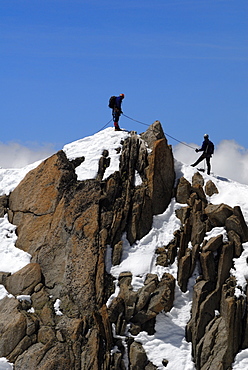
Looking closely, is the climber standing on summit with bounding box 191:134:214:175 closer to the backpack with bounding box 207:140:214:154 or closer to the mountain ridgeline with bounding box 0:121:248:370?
the backpack with bounding box 207:140:214:154

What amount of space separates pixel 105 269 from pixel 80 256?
133 cm

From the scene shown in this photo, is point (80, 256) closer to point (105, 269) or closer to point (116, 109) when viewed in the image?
point (105, 269)

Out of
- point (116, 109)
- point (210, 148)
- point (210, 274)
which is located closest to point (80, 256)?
point (210, 274)

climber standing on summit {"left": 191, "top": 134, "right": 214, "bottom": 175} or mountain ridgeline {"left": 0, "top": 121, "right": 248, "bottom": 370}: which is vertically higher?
climber standing on summit {"left": 191, "top": 134, "right": 214, "bottom": 175}

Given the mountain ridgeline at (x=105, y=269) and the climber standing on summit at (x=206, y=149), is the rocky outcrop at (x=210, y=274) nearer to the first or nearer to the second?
the mountain ridgeline at (x=105, y=269)

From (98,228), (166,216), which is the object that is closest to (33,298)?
(98,228)

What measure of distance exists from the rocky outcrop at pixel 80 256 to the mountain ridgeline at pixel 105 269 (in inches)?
2.0

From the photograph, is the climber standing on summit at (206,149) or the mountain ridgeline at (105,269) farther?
the climber standing on summit at (206,149)

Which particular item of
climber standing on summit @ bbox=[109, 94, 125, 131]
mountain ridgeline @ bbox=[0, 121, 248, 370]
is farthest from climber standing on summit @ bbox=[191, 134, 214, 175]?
climber standing on summit @ bbox=[109, 94, 125, 131]

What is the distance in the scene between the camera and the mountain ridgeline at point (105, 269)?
106ft

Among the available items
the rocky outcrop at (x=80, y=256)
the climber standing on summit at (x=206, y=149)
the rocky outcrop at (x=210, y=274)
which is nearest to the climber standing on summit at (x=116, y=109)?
the rocky outcrop at (x=80, y=256)

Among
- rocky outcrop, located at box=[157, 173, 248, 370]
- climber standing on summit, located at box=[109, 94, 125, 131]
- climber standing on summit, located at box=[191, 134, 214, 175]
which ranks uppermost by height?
climber standing on summit, located at box=[109, 94, 125, 131]

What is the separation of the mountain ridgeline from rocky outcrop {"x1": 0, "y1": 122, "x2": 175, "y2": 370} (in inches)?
2.0

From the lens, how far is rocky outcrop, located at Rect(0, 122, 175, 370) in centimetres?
3241
